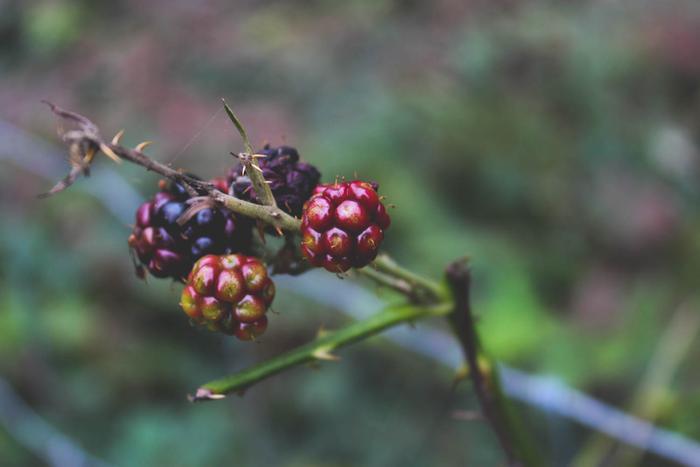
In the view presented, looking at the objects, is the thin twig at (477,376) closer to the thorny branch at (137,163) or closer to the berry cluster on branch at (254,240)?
the berry cluster on branch at (254,240)

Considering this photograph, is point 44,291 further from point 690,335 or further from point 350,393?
point 690,335

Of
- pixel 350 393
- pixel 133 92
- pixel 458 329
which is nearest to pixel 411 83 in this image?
pixel 133 92

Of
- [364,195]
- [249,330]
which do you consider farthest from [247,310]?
[364,195]

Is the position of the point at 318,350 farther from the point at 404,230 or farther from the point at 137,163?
the point at 404,230

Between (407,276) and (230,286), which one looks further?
(407,276)

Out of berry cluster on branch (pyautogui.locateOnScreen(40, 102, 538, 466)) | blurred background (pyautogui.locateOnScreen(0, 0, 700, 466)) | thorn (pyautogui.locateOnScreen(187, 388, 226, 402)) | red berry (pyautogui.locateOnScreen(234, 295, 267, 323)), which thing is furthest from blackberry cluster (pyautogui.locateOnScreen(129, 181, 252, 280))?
blurred background (pyautogui.locateOnScreen(0, 0, 700, 466))
